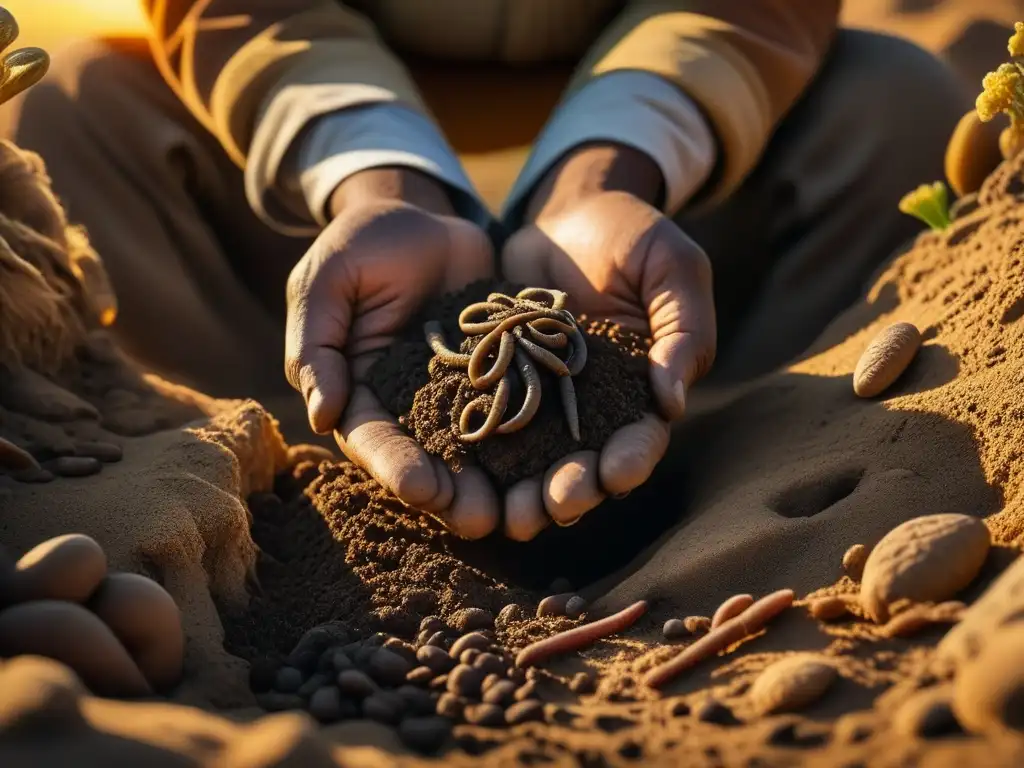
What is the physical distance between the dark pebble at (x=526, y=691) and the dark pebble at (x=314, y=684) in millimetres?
293

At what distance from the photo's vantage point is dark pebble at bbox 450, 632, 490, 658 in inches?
71.5

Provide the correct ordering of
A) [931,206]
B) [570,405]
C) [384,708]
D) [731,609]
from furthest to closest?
1. [931,206]
2. [570,405]
3. [731,609]
4. [384,708]

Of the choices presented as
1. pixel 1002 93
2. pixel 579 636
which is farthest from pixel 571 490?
pixel 1002 93

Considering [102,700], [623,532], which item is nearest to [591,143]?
[623,532]

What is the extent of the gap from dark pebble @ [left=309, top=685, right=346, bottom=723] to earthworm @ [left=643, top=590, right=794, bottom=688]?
44 centimetres

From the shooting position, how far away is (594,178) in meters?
2.96

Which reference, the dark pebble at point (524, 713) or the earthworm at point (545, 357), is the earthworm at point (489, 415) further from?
the dark pebble at point (524, 713)

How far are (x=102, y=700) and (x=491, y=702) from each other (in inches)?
20.4

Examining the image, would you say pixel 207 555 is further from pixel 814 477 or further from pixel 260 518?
pixel 814 477

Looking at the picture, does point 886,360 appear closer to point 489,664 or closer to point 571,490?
point 571,490

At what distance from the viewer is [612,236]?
2.61 m

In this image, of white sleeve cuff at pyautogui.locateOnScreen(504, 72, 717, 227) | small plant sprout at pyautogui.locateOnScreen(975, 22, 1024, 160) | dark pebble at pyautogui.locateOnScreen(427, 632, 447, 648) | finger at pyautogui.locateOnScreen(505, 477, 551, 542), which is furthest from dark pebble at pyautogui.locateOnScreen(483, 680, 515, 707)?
white sleeve cuff at pyautogui.locateOnScreen(504, 72, 717, 227)

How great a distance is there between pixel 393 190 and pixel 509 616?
1.32 m

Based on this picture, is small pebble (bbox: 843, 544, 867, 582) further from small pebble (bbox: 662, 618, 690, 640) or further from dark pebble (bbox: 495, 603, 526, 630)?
dark pebble (bbox: 495, 603, 526, 630)
